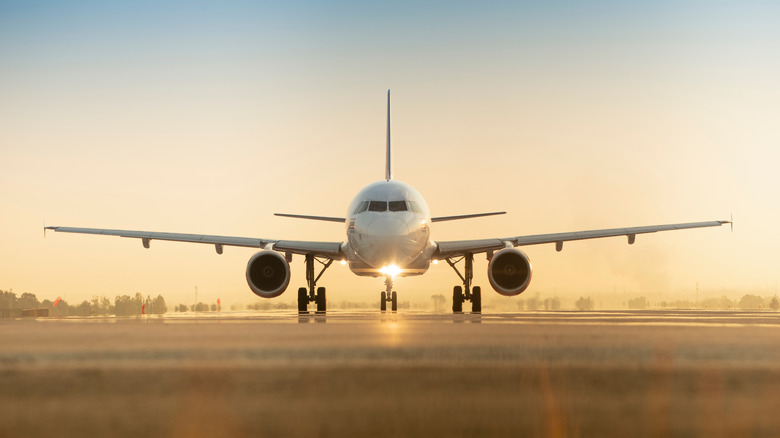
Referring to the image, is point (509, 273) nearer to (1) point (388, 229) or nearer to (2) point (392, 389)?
(1) point (388, 229)

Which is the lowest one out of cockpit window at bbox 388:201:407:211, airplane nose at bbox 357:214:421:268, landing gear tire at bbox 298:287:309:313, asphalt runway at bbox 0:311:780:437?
asphalt runway at bbox 0:311:780:437

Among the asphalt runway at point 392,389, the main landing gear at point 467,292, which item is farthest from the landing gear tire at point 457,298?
the asphalt runway at point 392,389

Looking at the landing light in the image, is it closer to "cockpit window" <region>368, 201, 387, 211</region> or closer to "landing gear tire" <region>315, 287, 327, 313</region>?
"cockpit window" <region>368, 201, 387, 211</region>

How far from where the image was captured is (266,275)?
28.3m

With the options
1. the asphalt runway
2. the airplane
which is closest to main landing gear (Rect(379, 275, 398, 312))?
the airplane

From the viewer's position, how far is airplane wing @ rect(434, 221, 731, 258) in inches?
1249

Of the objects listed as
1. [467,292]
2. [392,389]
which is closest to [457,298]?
[467,292]

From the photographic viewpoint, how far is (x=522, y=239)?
32.3 m

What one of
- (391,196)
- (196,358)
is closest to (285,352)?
(196,358)

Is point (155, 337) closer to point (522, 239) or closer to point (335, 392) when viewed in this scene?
point (335, 392)

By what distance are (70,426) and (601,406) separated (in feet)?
8.33

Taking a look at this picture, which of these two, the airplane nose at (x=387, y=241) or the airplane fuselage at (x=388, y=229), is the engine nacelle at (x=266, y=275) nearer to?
the airplane fuselage at (x=388, y=229)

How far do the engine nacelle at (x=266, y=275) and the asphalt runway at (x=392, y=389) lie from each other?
18665mm

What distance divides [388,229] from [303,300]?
5.66 metres
